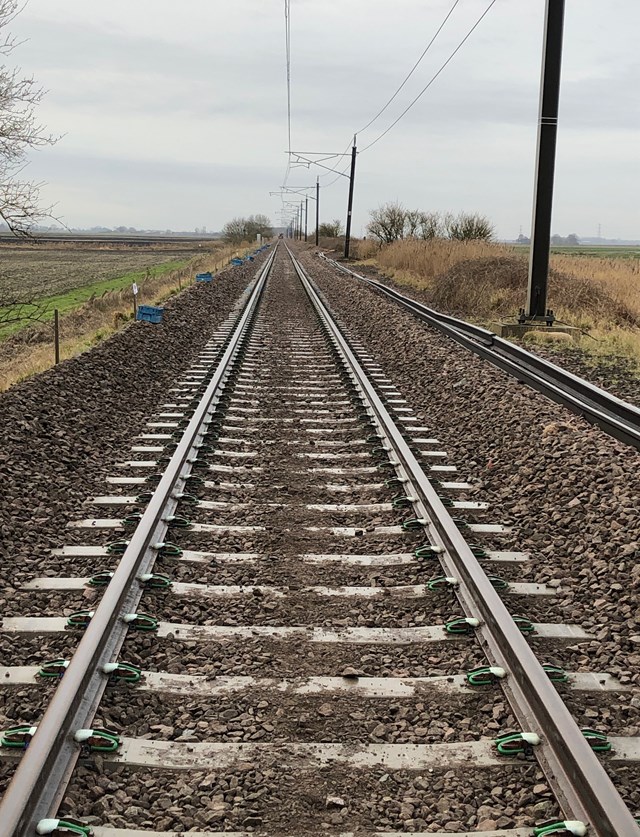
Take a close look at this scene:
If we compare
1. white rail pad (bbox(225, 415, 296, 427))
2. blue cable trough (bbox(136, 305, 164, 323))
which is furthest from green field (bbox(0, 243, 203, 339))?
white rail pad (bbox(225, 415, 296, 427))

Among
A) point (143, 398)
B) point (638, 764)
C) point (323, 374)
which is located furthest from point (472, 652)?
point (323, 374)

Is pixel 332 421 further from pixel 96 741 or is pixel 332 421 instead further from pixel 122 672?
pixel 96 741

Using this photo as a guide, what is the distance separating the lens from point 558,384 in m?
8.53

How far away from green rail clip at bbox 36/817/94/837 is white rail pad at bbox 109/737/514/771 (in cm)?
36

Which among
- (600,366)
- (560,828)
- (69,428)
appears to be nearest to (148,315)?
(69,428)

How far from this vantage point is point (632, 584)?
4.07m

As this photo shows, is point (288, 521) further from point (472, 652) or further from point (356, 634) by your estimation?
point (472, 652)

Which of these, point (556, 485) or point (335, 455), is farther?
point (335, 455)

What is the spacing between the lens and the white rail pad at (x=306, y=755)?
2705 millimetres

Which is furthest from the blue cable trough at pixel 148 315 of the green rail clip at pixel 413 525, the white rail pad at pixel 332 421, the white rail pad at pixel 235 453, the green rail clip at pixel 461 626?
the green rail clip at pixel 461 626

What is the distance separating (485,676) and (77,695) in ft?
5.31

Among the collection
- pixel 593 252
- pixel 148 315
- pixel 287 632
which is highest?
pixel 593 252

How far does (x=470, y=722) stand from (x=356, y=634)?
802 millimetres

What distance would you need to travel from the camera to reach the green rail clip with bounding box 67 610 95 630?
143 inches
